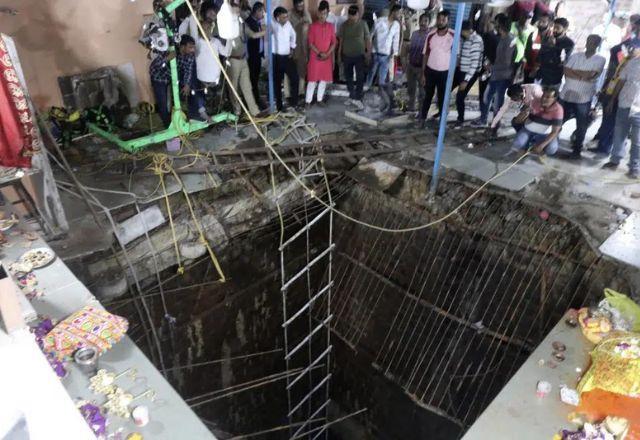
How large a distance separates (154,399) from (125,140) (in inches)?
171

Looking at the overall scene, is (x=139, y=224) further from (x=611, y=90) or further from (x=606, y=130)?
(x=606, y=130)

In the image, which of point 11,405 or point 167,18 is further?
point 167,18

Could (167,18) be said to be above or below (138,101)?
above

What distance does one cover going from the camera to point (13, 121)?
380 centimetres

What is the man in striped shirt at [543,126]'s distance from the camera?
5.99 m

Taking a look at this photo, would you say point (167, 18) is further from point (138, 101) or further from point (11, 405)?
point (11, 405)

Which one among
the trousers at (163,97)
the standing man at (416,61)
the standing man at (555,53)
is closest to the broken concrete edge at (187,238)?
the trousers at (163,97)

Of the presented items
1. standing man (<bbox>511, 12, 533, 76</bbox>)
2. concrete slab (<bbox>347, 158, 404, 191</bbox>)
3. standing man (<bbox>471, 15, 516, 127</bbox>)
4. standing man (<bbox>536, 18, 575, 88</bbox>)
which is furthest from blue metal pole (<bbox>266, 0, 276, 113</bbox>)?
standing man (<bbox>536, 18, 575, 88</bbox>)

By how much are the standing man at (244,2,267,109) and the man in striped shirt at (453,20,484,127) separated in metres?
2.81

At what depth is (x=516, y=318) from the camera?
4879 mm

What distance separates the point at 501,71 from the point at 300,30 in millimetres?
3244

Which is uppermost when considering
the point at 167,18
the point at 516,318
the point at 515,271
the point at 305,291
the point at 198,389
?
the point at 167,18

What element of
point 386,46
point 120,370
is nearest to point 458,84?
point 386,46

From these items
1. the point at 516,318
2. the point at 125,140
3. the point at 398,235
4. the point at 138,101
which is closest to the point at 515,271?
the point at 516,318
